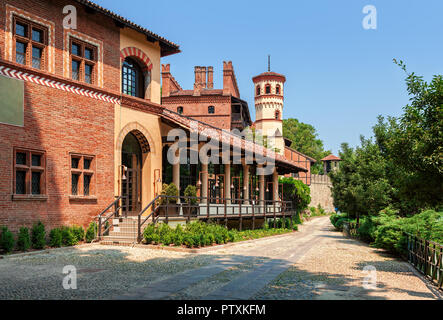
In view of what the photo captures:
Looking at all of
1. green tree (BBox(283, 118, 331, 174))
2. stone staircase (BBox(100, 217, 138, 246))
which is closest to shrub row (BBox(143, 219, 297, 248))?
stone staircase (BBox(100, 217, 138, 246))

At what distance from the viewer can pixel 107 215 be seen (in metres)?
17.3

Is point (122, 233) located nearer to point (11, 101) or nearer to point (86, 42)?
point (11, 101)

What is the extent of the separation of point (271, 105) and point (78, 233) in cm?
4502

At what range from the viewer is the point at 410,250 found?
42.7 ft

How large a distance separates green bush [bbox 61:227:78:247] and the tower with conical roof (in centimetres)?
4386

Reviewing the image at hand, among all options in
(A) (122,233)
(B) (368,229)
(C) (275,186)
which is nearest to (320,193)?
(C) (275,186)

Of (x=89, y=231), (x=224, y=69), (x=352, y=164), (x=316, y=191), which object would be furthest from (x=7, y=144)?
(x=316, y=191)

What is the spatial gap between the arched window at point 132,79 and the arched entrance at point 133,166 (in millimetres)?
2144

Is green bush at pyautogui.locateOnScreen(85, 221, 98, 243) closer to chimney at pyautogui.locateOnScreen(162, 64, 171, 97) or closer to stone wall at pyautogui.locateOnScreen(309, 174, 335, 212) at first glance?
chimney at pyautogui.locateOnScreen(162, 64, 171, 97)

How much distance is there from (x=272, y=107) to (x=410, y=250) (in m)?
45.9

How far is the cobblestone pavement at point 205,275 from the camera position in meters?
7.72

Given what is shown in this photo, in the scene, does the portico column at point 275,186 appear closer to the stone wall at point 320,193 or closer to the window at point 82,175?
the window at point 82,175

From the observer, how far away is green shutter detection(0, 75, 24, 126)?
13.7 metres

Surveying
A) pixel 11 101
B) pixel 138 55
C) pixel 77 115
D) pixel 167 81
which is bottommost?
pixel 77 115
